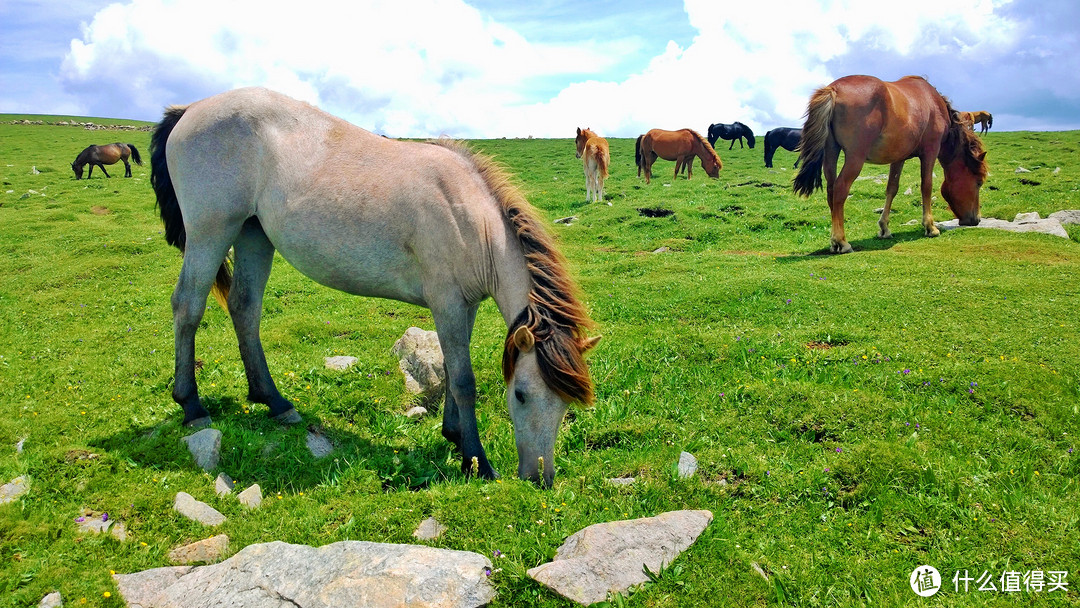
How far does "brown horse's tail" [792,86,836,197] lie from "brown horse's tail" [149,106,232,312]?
11.4 m

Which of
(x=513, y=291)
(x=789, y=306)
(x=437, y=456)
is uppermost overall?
(x=513, y=291)

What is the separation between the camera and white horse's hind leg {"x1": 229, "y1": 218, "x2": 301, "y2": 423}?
6582mm

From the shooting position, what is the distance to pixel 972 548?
14.1 feet

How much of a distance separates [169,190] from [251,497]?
3.46m

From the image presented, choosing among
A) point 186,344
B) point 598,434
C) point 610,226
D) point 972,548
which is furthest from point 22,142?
point 972,548

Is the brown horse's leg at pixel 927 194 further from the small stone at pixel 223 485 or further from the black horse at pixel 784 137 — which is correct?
the black horse at pixel 784 137

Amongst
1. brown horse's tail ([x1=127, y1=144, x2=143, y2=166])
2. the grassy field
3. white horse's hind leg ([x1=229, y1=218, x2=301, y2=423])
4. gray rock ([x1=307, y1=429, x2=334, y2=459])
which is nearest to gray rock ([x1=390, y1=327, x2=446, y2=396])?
the grassy field

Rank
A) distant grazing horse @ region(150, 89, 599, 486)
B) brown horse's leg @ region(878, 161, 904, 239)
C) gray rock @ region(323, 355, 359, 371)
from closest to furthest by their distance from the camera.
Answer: distant grazing horse @ region(150, 89, 599, 486) → gray rock @ region(323, 355, 359, 371) → brown horse's leg @ region(878, 161, 904, 239)

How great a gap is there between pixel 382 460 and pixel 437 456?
0.51 metres

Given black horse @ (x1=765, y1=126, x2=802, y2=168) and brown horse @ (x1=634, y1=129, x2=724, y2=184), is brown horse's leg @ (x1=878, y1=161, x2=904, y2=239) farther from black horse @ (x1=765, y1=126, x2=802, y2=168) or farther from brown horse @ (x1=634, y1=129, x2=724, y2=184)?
black horse @ (x1=765, y1=126, x2=802, y2=168)

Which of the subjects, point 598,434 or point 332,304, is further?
point 332,304

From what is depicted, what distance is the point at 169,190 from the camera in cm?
669

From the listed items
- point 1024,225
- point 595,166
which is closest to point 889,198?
point 1024,225

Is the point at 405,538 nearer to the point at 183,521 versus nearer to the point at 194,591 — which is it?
the point at 194,591
